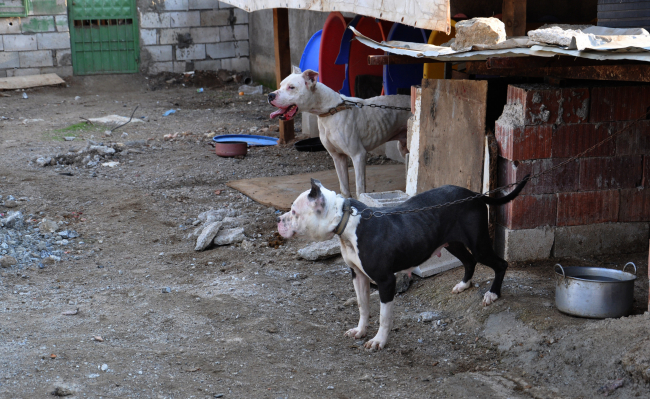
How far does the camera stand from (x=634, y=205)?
5.11 meters

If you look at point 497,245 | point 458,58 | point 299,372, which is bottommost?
point 299,372

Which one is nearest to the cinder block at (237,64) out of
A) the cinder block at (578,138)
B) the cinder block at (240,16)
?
the cinder block at (240,16)

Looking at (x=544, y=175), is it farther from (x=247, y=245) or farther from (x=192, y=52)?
(x=192, y=52)

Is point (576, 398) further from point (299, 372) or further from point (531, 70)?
point (531, 70)

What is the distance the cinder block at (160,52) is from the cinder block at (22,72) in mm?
2694

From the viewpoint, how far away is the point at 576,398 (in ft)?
11.3

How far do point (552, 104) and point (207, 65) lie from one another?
13.5 m

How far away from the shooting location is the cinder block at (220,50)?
17016mm

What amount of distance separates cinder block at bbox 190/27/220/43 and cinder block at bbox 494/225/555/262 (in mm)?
13340

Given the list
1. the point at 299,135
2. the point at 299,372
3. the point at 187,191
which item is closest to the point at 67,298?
the point at 299,372

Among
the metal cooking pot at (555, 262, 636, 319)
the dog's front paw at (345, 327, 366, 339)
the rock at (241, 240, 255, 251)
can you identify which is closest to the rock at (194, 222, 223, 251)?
the rock at (241, 240, 255, 251)

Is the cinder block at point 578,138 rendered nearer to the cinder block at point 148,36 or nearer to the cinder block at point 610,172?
the cinder block at point 610,172

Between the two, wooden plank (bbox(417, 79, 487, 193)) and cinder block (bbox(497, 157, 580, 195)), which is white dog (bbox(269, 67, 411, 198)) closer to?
wooden plank (bbox(417, 79, 487, 193))

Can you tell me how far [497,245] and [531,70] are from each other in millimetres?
1361
